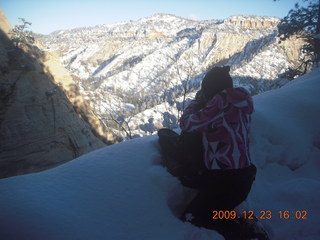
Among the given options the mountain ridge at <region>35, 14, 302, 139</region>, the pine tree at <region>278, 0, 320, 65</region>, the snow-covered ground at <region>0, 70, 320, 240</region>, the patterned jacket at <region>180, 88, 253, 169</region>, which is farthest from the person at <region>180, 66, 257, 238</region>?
the mountain ridge at <region>35, 14, 302, 139</region>

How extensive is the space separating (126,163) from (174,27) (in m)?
177

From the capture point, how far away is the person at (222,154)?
5.97ft

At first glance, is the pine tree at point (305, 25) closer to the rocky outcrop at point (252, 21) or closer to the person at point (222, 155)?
the person at point (222, 155)

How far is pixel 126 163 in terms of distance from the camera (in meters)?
2.23

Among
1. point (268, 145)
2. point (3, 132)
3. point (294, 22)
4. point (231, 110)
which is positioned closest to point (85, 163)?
point (231, 110)

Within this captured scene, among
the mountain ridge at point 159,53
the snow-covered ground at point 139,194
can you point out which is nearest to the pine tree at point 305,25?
the snow-covered ground at point 139,194

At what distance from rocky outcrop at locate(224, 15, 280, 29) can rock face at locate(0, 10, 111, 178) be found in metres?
132

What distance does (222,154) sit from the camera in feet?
5.98

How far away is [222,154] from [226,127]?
0.23 metres

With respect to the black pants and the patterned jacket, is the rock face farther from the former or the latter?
the patterned jacket

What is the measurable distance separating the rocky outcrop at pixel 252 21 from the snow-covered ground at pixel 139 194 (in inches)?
5309

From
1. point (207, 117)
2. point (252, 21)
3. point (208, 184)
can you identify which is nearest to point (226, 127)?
point (207, 117)

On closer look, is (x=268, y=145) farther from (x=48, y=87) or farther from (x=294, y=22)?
(x=294, y=22)
